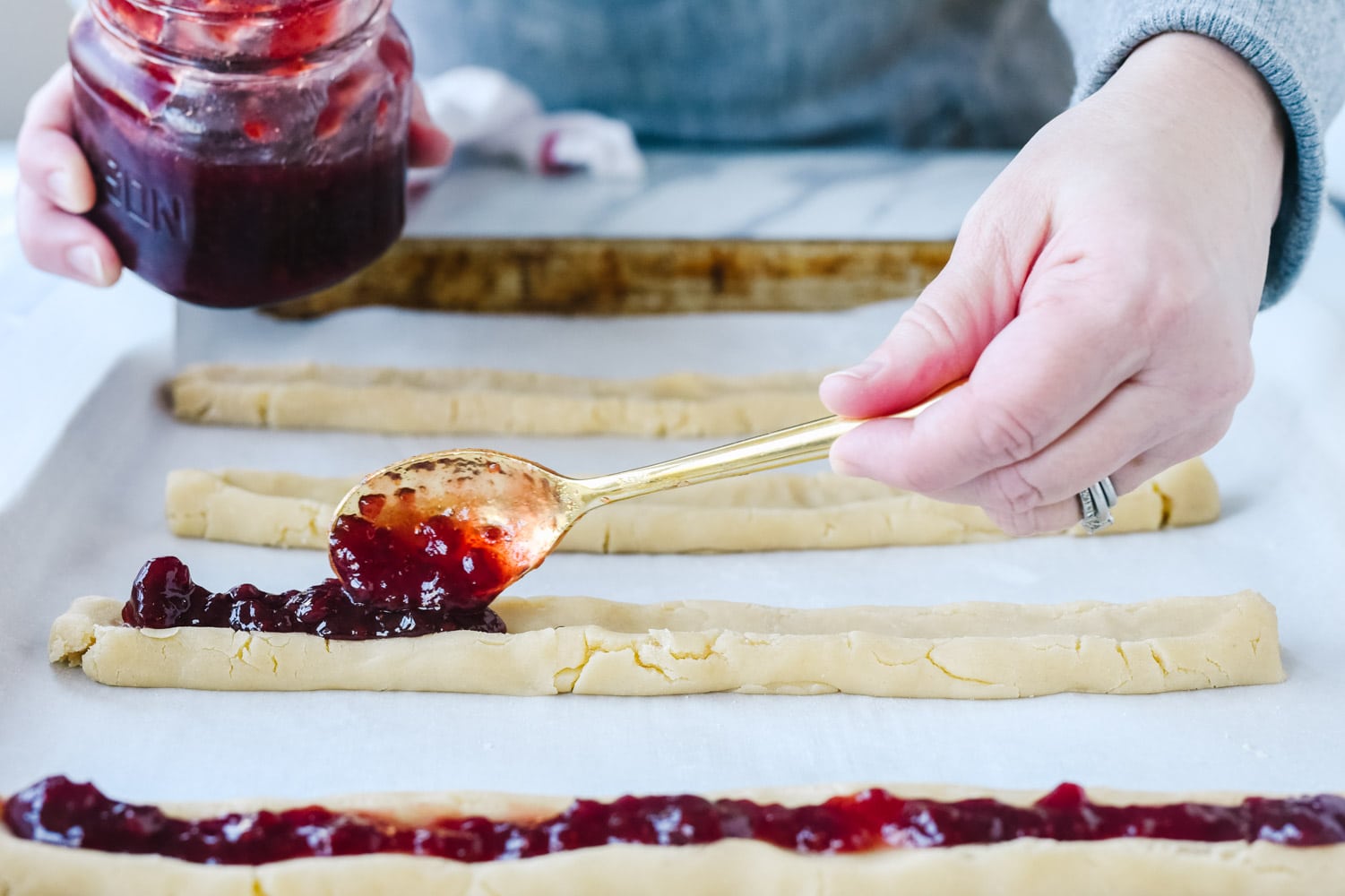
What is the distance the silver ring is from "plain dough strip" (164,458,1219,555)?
50cm

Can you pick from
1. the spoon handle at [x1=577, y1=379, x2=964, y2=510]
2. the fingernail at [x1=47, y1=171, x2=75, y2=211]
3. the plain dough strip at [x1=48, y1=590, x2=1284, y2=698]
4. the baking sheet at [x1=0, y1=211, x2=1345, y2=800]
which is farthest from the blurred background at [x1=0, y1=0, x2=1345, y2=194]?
the spoon handle at [x1=577, y1=379, x2=964, y2=510]

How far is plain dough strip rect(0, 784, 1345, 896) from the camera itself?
1.33m

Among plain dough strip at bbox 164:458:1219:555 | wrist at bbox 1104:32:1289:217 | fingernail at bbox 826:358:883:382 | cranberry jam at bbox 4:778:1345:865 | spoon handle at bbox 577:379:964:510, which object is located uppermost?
wrist at bbox 1104:32:1289:217

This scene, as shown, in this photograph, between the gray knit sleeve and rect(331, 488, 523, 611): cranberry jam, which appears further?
rect(331, 488, 523, 611): cranberry jam

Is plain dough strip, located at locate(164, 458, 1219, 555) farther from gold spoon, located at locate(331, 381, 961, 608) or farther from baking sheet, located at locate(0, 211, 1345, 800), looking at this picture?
gold spoon, located at locate(331, 381, 961, 608)

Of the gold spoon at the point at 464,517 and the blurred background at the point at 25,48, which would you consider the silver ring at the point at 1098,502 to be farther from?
the blurred background at the point at 25,48

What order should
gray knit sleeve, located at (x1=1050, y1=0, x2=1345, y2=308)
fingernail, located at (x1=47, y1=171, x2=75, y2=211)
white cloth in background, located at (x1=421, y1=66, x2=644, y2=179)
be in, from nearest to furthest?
gray knit sleeve, located at (x1=1050, y1=0, x2=1345, y2=308)
fingernail, located at (x1=47, y1=171, x2=75, y2=211)
white cloth in background, located at (x1=421, y1=66, x2=644, y2=179)

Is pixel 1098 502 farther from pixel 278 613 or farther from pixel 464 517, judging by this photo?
pixel 278 613

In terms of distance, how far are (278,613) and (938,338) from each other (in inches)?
38.9

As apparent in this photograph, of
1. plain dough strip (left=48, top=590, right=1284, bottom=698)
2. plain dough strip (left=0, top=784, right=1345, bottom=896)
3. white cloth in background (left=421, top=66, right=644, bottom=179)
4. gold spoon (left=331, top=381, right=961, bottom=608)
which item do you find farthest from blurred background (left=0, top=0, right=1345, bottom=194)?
plain dough strip (left=0, top=784, right=1345, bottom=896)

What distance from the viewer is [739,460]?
60.8 inches

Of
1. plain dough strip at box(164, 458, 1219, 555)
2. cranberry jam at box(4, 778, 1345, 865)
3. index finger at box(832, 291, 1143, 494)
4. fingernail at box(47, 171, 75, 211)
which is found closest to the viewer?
index finger at box(832, 291, 1143, 494)

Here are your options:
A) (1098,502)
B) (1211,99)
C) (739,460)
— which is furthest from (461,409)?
(1211,99)

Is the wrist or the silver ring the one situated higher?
the wrist
